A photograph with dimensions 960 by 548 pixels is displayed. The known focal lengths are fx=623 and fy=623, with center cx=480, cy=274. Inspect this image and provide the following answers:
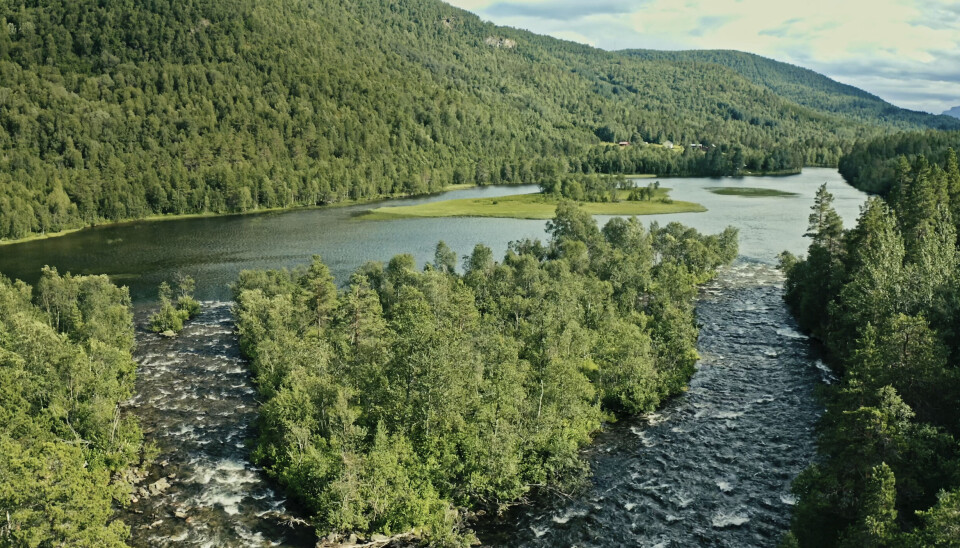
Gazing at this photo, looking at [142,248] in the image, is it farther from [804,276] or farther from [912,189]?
[912,189]

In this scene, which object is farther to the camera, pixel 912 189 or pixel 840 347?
pixel 912 189

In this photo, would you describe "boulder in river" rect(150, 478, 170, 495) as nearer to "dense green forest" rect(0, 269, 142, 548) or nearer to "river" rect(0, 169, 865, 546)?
"river" rect(0, 169, 865, 546)

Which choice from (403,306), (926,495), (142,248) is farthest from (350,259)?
(926,495)

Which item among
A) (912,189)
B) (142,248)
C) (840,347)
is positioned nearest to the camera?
(840,347)

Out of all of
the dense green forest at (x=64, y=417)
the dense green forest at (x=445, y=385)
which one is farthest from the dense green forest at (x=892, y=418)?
the dense green forest at (x=64, y=417)

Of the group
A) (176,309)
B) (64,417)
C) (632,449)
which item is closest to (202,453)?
(64,417)

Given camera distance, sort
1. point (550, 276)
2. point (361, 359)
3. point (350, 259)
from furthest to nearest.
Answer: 1. point (350, 259)
2. point (550, 276)
3. point (361, 359)

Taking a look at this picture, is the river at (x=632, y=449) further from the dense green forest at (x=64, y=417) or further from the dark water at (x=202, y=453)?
the dense green forest at (x=64, y=417)

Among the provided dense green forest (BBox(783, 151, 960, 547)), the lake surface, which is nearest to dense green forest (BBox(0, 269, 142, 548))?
the lake surface
